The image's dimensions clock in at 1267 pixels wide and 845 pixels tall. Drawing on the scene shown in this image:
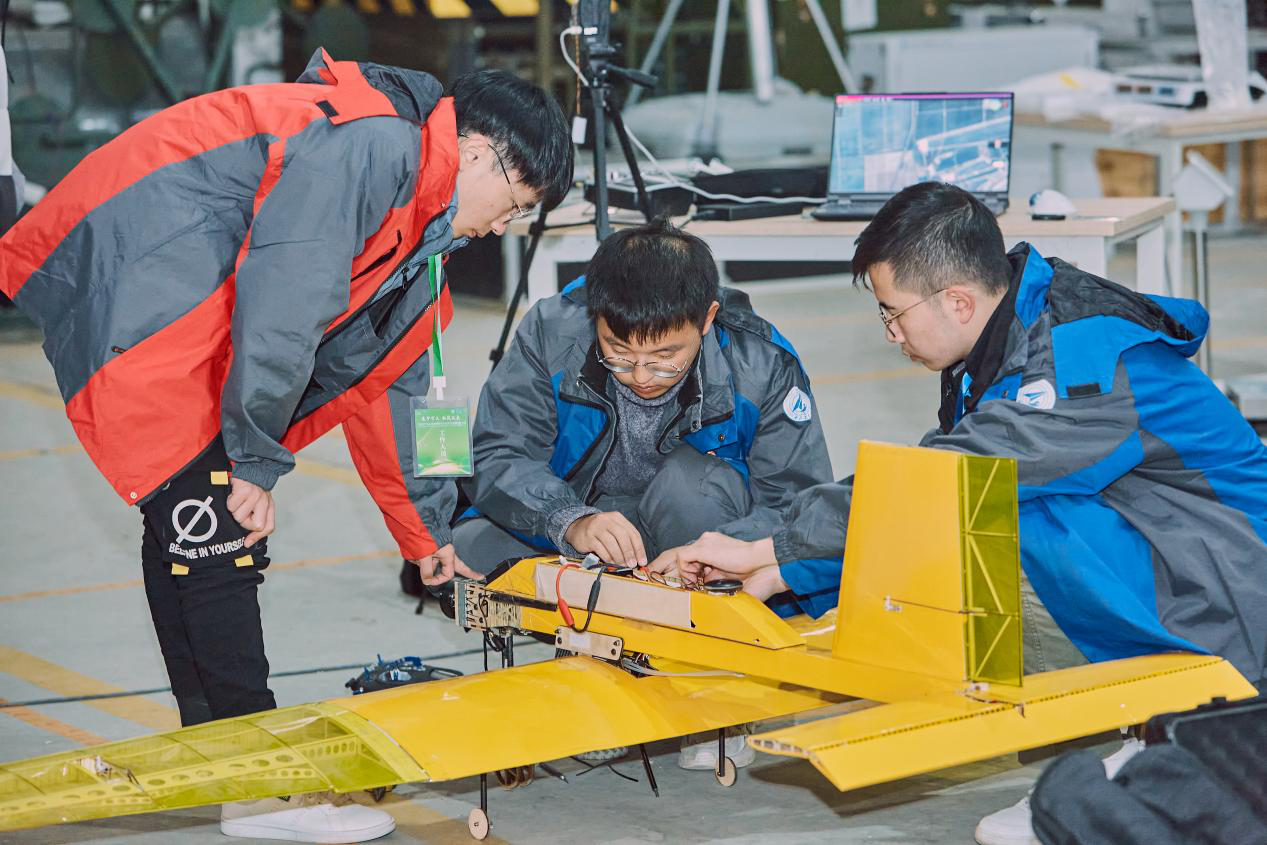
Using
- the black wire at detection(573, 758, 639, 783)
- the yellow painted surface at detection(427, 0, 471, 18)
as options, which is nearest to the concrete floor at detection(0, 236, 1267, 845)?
the black wire at detection(573, 758, 639, 783)

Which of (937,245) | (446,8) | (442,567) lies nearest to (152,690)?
(442,567)

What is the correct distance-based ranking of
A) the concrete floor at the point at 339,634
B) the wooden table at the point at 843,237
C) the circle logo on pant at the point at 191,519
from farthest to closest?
the wooden table at the point at 843,237
the concrete floor at the point at 339,634
the circle logo on pant at the point at 191,519

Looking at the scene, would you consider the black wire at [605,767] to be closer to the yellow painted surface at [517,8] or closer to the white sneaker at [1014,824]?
the white sneaker at [1014,824]

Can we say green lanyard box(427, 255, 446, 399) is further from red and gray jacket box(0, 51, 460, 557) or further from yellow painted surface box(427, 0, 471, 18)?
yellow painted surface box(427, 0, 471, 18)

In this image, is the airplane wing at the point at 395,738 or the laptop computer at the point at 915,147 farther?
the laptop computer at the point at 915,147

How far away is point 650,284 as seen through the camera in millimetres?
2936

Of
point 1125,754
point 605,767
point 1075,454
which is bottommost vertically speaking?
point 605,767

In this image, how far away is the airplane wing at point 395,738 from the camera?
2.27m

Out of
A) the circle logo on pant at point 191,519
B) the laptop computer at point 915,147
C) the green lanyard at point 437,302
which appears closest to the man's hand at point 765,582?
the green lanyard at point 437,302

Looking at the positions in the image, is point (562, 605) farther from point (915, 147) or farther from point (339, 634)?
point (915, 147)

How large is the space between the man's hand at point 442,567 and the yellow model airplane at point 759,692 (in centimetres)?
39

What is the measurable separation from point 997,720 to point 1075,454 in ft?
1.91

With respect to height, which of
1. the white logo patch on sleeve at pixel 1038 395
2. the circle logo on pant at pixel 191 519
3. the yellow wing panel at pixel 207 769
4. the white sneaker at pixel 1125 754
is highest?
the white logo patch on sleeve at pixel 1038 395

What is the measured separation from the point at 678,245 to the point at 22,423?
4.33m
